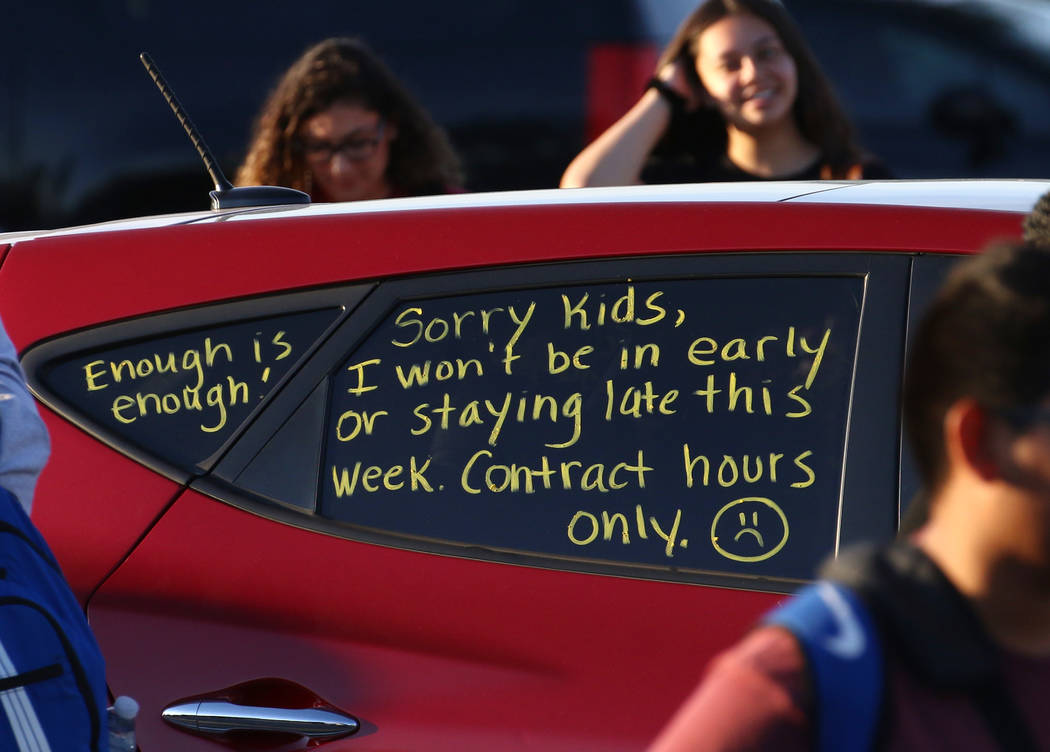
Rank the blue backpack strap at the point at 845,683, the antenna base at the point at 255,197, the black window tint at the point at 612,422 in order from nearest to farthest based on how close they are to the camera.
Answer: the blue backpack strap at the point at 845,683 < the black window tint at the point at 612,422 < the antenna base at the point at 255,197

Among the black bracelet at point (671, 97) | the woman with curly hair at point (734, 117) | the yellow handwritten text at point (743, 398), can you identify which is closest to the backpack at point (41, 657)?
the yellow handwritten text at point (743, 398)

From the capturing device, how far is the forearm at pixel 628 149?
395 centimetres

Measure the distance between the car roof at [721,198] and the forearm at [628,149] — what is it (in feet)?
5.20

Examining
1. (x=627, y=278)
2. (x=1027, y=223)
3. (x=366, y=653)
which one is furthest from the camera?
(x=627, y=278)

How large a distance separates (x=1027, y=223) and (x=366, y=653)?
892mm

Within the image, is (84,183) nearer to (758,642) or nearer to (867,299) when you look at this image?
(867,299)

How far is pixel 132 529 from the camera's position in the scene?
6.60 ft

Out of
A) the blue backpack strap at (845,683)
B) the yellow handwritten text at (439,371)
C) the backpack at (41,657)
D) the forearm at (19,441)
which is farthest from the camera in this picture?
the yellow handwritten text at (439,371)

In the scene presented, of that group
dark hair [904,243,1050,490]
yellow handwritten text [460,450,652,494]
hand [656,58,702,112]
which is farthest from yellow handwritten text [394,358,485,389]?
hand [656,58,702,112]

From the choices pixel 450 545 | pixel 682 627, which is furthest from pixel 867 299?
pixel 450 545

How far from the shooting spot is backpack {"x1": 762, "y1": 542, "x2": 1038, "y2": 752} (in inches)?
39.3

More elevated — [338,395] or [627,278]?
[627,278]

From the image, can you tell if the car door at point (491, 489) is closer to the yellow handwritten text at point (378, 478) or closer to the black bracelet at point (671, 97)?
the yellow handwritten text at point (378, 478)

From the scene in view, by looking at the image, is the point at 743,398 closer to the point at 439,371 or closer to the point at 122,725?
the point at 439,371
